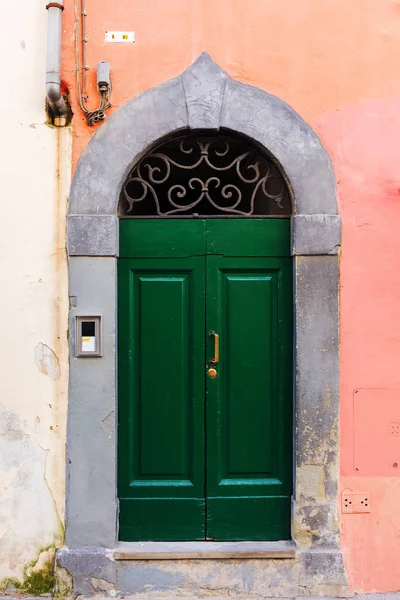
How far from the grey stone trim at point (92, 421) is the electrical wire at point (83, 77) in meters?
1.09

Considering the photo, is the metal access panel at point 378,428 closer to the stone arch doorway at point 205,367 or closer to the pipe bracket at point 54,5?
the stone arch doorway at point 205,367

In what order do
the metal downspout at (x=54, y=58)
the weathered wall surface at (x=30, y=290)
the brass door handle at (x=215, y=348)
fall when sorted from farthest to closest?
the brass door handle at (x=215, y=348) → the weathered wall surface at (x=30, y=290) → the metal downspout at (x=54, y=58)

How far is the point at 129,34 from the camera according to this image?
443 cm

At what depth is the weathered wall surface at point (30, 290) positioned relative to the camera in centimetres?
434

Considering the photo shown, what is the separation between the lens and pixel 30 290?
4395 millimetres

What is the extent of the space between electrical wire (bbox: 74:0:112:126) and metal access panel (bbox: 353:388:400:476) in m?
2.87

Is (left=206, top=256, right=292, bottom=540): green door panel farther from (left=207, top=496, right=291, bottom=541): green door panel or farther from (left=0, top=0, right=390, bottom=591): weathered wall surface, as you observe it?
(left=0, top=0, right=390, bottom=591): weathered wall surface

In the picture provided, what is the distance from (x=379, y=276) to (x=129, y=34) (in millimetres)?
2645

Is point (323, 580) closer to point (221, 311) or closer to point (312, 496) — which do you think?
point (312, 496)

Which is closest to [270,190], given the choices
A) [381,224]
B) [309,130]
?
[309,130]

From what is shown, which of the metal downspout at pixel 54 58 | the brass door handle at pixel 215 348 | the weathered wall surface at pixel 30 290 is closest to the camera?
the metal downspout at pixel 54 58

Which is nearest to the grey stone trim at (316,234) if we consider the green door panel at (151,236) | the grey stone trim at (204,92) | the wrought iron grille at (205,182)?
the wrought iron grille at (205,182)

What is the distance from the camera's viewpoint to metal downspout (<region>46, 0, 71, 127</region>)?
4.23m

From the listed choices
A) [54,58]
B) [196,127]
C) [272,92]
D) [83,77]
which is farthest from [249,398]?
[54,58]
